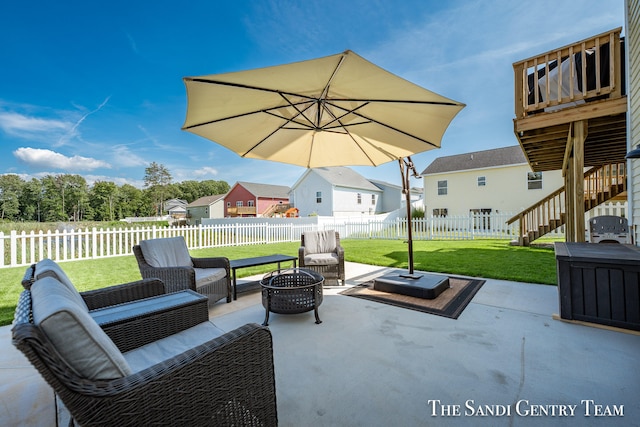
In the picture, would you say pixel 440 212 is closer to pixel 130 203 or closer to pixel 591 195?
pixel 591 195

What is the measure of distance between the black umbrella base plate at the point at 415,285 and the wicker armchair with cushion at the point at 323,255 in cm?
76

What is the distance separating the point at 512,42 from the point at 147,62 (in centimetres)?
1614

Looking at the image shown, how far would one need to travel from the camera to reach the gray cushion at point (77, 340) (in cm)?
98

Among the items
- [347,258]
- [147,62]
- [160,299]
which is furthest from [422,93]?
[147,62]

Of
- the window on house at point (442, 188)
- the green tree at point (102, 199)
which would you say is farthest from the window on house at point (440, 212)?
the green tree at point (102, 199)

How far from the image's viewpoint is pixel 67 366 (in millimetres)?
970

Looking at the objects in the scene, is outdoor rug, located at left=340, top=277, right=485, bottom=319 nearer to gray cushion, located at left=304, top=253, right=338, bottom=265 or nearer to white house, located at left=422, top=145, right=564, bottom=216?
gray cushion, located at left=304, top=253, right=338, bottom=265

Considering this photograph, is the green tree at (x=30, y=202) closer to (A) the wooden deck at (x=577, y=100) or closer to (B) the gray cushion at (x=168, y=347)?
(B) the gray cushion at (x=168, y=347)

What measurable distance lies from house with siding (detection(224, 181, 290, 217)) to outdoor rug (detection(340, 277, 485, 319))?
23659 millimetres

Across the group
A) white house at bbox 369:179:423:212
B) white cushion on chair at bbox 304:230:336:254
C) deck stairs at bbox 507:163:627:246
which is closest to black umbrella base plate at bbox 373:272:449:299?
white cushion on chair at bbox 304:230:336:254

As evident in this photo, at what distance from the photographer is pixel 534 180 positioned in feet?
52.5

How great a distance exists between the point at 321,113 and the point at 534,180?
688 inches

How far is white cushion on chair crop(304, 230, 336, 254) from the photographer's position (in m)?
5.36

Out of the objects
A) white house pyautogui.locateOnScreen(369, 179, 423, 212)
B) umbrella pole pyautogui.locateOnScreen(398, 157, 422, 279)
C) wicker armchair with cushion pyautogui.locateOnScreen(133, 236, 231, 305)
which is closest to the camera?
wicker armchair with cushion pyautogui.locateOnScreen(133, 236, 231, 305)
